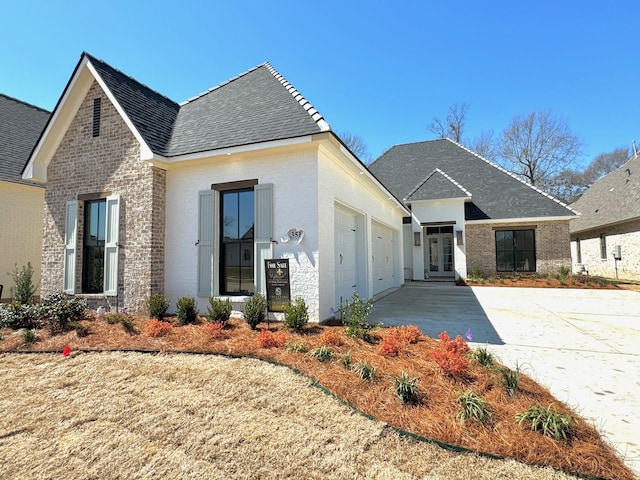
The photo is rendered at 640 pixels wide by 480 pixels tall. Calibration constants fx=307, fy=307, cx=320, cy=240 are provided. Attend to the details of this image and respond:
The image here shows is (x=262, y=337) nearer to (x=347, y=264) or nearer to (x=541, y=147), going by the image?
(x=347, y=264)

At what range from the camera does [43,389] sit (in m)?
3.71

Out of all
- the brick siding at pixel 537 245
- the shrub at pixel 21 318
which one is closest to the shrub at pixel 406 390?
the shrub at pixel 21 318

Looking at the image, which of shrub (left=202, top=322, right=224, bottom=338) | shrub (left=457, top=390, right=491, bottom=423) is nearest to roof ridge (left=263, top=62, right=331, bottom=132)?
shrub (left=202, top=322, right=224, bottom=338)

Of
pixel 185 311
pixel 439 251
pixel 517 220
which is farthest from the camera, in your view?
pixel 439 251

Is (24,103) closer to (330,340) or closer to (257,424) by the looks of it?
(330,340)

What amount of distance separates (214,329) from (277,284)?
4.75 feet

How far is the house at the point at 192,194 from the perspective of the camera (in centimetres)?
664

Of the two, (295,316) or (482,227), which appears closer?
(295,316)

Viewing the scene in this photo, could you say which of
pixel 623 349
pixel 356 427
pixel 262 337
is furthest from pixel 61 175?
pixel 623 349

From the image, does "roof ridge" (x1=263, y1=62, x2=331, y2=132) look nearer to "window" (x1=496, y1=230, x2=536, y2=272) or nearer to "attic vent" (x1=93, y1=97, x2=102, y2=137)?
"attic vent" (x1=93, y1=97, x2=102, y2=137)

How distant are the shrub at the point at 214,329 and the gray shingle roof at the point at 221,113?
3.84 m

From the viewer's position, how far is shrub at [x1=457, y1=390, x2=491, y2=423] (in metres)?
2.73

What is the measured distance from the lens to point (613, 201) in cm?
1878

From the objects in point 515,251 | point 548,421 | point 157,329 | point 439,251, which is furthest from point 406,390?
point 515,251
